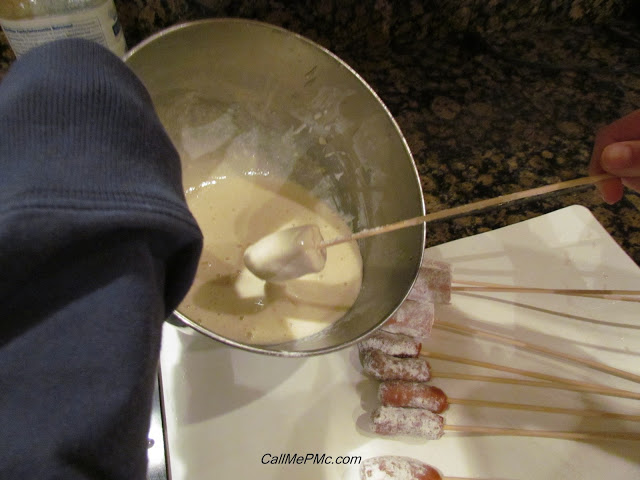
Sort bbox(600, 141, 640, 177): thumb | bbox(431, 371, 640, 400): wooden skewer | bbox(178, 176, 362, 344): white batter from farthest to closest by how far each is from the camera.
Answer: bbox(431, 371, 640, 400): wooden skewer < bbox(178, 176, 362, 344): white batter < bbox(600, 141, 640, 177): thumb

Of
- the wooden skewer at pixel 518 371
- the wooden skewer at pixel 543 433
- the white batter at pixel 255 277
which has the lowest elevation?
the wooden skewer at pixel 543 433

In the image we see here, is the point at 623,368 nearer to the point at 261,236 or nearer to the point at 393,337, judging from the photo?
the point at 393,337

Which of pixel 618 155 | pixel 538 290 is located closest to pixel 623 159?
pixel 618 155

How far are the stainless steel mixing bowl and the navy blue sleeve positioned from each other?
32cm

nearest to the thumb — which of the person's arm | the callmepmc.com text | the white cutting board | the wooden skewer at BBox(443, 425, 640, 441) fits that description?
the person's arm

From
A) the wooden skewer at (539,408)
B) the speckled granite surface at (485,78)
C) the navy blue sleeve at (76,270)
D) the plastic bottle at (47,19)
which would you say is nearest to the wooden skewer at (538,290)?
the speckled granite surface at (485,78)

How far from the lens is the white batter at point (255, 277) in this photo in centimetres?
80

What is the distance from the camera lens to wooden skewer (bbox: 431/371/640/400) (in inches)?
36.6

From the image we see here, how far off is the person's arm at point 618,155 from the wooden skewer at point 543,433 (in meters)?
0.48

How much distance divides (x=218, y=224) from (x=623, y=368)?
38.4 inches

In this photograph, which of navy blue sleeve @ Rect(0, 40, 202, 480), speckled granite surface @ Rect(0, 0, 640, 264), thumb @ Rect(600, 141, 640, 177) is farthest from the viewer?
speckled granite surface @ Rect(0, 0, 640, 264)

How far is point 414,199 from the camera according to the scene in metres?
0.80

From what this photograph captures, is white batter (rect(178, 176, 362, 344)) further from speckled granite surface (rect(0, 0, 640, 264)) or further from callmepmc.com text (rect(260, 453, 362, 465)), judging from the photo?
speckled granite surface (rect(0, 0, 640, 264))

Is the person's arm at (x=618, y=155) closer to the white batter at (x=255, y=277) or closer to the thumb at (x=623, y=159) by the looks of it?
the thumb at (x=623, y=159)
